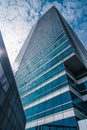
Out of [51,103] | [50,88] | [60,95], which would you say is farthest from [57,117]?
[50,88]

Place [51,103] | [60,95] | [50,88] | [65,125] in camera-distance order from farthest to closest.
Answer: [50,88]
[51,103]
[60,95]
[65,125]

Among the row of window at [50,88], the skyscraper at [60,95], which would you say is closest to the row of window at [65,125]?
the skyscraper at [60,95]

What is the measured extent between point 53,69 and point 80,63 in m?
6.92

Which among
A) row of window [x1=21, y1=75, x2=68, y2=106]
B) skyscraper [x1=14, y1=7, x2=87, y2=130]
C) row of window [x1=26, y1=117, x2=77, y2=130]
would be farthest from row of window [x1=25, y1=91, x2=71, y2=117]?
row of window [x1=26, y1=117, x2=77, y2=130]

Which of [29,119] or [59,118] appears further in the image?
[29,119]

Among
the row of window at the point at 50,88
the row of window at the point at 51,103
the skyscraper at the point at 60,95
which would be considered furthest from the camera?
the row of window at the point at 50,88

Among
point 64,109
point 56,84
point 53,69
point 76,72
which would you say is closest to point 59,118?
point 64,109

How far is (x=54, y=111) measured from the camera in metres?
25.0

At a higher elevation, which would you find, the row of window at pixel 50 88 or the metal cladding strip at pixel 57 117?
the row of window at pixel 50 88

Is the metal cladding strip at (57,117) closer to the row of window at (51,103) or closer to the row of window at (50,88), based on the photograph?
the row of window at (51,103)

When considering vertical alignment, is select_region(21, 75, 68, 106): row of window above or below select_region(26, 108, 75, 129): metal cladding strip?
above

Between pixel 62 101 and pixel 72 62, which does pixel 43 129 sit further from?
pixel 72 62

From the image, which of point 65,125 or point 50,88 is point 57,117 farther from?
point 50,88

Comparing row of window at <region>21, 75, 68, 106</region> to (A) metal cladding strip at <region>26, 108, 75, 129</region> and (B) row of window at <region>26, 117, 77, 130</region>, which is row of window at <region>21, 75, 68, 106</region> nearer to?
(A) metal cladding strip at <region>26, 108, 75, 129</region>
